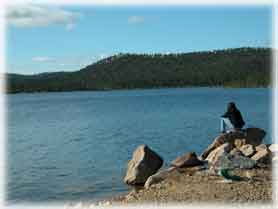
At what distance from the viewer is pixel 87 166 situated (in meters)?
19.9

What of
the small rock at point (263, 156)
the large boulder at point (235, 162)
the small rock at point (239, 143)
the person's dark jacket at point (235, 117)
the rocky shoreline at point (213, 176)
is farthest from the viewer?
the person's dark jacket at point (235, 117)

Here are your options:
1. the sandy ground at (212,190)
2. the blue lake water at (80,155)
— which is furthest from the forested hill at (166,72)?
the sandy ground at (212,190)

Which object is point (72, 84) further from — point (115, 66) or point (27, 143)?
point (27, 143)

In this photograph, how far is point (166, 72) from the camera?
Result: 8919cm

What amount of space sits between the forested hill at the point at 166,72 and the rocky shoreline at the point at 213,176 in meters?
48.8

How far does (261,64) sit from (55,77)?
3278cm

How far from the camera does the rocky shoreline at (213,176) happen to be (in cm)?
962

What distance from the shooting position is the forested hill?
76.5m

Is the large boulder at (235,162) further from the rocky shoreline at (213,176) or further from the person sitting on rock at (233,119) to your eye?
the person sitting on rock at (233,119)

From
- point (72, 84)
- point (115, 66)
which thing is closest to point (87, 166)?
point (115, 66)

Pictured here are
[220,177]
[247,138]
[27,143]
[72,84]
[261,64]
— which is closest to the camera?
[220,177]

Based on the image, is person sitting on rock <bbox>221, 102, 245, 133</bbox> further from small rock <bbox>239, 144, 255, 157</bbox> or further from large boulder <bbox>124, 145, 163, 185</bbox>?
large boulder <bbox>124, 145, 163, 185</bbox>

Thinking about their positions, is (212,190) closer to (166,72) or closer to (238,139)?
(238,139)

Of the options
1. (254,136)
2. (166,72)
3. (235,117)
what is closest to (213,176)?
(235,117)
